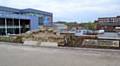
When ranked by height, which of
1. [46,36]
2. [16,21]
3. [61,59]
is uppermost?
[16,21]

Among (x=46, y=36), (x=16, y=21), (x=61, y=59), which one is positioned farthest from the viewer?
(x=16, y=21)

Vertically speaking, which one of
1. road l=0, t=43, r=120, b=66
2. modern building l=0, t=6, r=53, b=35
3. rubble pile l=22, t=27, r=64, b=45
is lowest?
road l=0, t=43, r=120, b=66

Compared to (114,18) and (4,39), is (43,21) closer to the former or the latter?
(114,18)

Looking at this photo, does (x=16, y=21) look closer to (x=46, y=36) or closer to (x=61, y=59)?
(x=46, y=36)

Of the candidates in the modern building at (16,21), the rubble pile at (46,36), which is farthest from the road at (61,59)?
the modern building at (16,21)

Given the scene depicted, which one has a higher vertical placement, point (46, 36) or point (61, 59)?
point (46, 36)

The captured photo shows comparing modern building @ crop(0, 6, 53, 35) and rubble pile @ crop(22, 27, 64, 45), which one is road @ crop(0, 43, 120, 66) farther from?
modern building @ crop(0, 6, 53, 35)

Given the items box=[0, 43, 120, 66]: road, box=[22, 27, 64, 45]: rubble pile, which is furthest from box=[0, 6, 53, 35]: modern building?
box=[0, 43, 120, 66]: road

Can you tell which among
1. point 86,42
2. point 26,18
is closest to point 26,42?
point 86,42

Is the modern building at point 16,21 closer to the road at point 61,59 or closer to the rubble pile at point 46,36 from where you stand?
the rubble pile at point 46,36

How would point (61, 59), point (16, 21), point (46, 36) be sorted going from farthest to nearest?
point (16, 21) → point (46, 36) → point (61, 59)

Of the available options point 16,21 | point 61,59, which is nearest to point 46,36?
point 61,59

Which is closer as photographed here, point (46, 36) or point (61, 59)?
point (61, 59)

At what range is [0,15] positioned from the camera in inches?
1980
